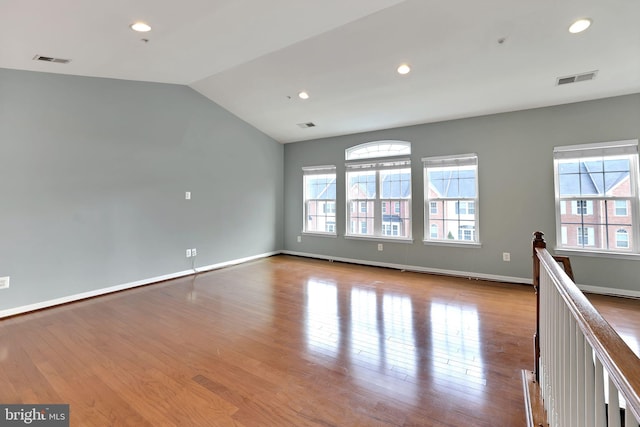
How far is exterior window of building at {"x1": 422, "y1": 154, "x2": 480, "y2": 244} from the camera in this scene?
4770mm

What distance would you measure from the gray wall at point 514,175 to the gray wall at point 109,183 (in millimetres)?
3007

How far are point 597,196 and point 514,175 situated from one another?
38.7 inches

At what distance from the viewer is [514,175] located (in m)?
4.41

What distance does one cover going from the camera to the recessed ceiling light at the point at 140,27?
8.97 feet

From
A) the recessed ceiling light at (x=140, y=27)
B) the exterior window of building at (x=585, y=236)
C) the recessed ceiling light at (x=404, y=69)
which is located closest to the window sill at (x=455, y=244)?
the exterior window of building at (x=585, y=236)

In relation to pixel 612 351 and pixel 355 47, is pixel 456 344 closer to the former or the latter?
pixel 612 351

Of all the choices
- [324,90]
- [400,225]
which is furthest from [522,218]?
[324,90]

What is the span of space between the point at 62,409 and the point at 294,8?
3.49 meters

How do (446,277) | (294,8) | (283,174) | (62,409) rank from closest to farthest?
(62,409)
(294,8)
(446,277)
(283,174)

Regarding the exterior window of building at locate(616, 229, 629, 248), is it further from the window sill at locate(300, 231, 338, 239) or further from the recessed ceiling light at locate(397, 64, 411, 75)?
the window sill at locate(300, 231, 338, 239)

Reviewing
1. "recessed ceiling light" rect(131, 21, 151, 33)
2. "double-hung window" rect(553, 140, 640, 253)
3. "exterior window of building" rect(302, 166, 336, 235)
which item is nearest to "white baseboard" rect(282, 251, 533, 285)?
"exterior window of building" rect(302, 166, 336, 235)

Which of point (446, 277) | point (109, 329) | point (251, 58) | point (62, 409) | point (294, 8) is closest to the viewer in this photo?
point (62, 409)

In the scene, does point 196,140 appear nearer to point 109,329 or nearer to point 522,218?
point 109,329

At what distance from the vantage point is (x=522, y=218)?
14.3 feet
